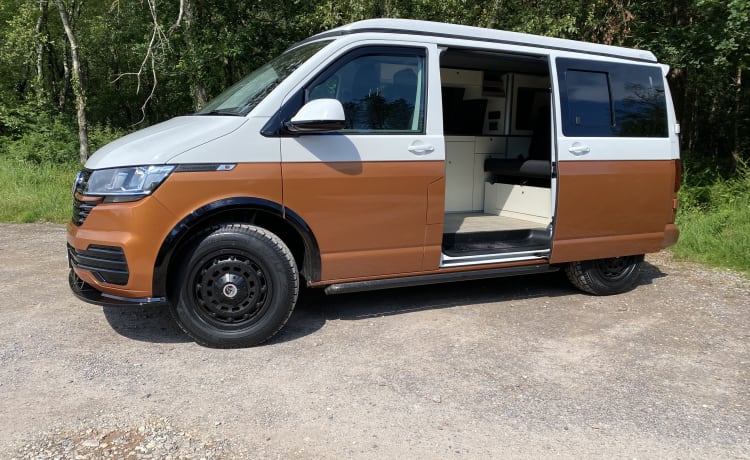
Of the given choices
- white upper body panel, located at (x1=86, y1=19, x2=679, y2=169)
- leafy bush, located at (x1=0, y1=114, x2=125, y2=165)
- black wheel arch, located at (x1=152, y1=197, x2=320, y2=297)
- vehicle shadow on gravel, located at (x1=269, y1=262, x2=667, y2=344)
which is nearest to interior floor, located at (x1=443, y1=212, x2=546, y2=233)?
vehicle shadow on gravel, located at (x1=269, y1=262, x2=667, y2=344)

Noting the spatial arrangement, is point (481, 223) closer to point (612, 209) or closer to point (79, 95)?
point (612, 209)

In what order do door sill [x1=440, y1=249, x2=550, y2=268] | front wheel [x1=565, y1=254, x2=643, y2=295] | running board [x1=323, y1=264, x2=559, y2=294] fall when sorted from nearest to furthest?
1. running board [x1=323, y1=264, x2=559, y2=294]
2. door sill [x1=440, y1=249, x2=550, y2=268]
3. front wheel [x1=565, y1=254, x2=643, y2=295]

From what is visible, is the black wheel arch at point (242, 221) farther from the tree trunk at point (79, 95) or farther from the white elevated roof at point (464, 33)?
the tree trunk at point (79, 95)

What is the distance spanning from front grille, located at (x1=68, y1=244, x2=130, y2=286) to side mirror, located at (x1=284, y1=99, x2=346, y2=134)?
1.45 metres

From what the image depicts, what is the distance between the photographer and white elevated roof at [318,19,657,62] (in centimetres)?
432

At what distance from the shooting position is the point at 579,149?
5.02 meters

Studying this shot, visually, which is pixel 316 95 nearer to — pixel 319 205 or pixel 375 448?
pixel 319 205

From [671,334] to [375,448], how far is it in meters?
3.06

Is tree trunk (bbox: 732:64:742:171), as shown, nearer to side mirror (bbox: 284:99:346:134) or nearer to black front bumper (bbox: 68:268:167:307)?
side mirror (bbox: 284:99:346:134)

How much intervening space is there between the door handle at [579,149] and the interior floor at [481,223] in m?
0.79

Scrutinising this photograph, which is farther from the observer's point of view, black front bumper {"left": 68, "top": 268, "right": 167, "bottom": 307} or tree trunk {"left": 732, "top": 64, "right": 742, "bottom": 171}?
tree trunk {"left": 732, "top": 64, "right": 742, "bottom": 171}

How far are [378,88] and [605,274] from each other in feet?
10.1

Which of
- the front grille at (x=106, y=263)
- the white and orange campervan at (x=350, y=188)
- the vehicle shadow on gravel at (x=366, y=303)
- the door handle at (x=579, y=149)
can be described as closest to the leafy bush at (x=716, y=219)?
the vehicle shadow on gravel at (x=366, y=303)

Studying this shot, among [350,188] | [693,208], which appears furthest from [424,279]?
[693,208]
